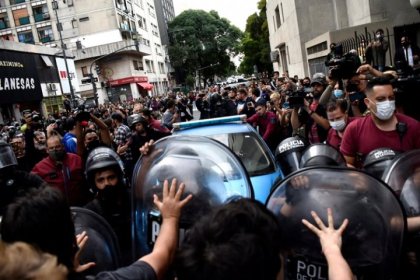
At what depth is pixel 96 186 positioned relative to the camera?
10.1 ft

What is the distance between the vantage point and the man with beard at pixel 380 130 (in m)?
3.04

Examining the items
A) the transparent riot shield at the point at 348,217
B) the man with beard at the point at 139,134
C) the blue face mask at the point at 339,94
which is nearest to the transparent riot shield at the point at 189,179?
the transparent riot shield at the point at 348,217

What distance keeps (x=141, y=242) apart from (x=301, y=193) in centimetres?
92

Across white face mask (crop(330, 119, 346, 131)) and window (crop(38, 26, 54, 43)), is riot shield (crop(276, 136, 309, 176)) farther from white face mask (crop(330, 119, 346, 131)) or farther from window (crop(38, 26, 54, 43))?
window (crop(38, 26, 54, 43))

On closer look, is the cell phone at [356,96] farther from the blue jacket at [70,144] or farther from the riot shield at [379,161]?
the blue jacket at [70,144]

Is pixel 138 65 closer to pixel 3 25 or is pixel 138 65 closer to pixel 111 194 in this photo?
pixel 3 25

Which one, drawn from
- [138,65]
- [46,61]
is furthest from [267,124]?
[138,65]

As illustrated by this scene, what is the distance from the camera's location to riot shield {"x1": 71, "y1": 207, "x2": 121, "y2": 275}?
204cm

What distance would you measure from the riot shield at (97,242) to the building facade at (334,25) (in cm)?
901

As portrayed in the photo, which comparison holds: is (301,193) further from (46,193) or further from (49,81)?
(49,81)

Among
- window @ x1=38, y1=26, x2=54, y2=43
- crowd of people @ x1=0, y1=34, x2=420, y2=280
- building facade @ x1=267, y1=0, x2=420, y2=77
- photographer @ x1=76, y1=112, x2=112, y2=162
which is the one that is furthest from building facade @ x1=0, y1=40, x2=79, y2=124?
crowd of people @ x1=0, y1=34, x2=420, y2=280

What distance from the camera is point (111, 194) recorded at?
2992 mm

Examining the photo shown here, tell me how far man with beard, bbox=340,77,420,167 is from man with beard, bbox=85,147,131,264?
66.9 inches

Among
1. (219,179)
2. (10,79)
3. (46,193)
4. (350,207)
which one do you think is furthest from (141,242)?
(10,79)
